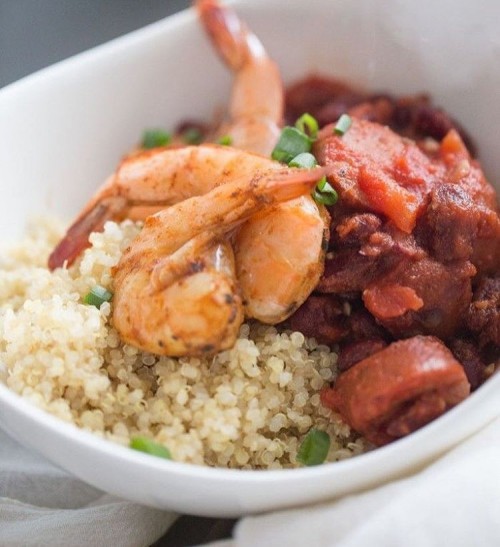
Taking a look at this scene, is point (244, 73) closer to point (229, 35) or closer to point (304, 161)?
point (229, 35)

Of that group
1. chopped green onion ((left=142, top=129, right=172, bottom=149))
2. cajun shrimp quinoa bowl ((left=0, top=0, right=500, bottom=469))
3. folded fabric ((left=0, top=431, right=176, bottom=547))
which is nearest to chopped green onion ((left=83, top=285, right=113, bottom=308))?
cajun shrimp quinoa bowl ((left=0, top=0, right=500, bottom=469))

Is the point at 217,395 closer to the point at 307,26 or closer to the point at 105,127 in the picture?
the point at 105,127

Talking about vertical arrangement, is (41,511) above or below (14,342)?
below

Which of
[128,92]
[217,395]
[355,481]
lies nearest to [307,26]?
[128,92]

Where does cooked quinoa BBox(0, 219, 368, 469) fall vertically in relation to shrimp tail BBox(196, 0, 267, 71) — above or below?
below

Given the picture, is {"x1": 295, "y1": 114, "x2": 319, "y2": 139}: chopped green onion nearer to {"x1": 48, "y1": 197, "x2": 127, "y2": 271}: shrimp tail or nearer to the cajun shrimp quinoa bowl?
the cajun shrimp quinoa bowl

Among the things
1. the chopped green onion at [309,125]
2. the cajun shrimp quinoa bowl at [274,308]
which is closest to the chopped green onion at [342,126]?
the cajun shrimp quinoa bowl at [274,308]
